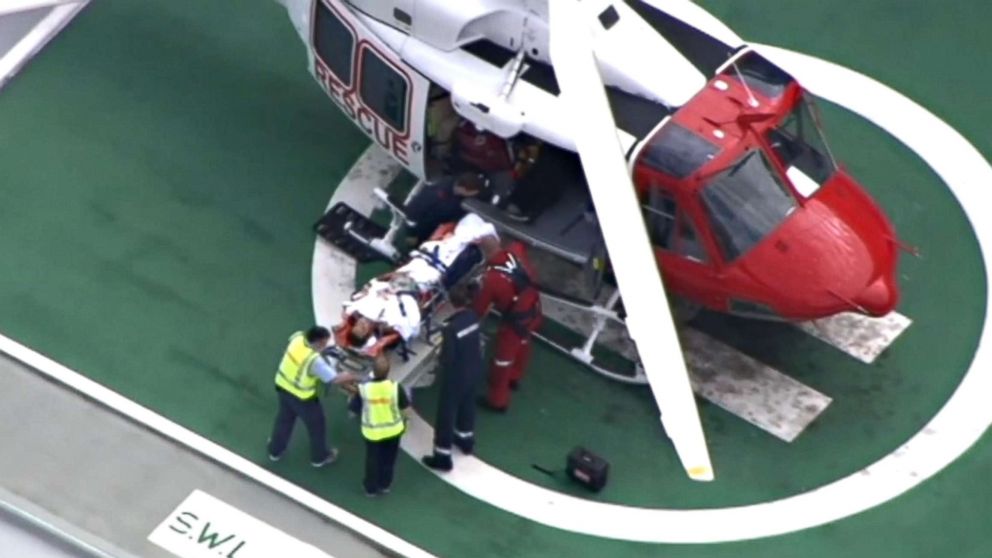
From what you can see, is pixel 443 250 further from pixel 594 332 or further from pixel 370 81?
pixel 370 81

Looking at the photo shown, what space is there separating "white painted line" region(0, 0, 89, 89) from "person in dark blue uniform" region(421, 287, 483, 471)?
5.45 metres

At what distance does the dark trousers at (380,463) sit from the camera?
595 inches

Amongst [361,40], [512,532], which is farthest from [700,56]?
[512,532]

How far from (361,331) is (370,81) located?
257cm

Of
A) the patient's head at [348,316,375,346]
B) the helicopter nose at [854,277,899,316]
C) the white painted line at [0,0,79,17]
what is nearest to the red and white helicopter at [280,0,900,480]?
the helicopter nose at [854,277,899,316]

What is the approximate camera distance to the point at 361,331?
15.4m

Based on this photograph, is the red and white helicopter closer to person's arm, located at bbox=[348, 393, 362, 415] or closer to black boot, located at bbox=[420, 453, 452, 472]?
black boot, located at bbox=[420, 453, 452, 472]

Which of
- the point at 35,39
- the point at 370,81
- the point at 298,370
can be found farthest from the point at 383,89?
the point at 35,39

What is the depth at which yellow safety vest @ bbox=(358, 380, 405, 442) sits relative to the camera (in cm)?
1476

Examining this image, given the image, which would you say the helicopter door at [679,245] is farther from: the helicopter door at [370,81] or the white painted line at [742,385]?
the helicopter door at [370,81]

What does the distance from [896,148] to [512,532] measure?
5622 mm

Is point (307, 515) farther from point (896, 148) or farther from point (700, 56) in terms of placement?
point (896, 148)

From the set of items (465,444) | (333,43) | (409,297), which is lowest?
(465,444)

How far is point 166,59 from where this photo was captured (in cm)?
1916
